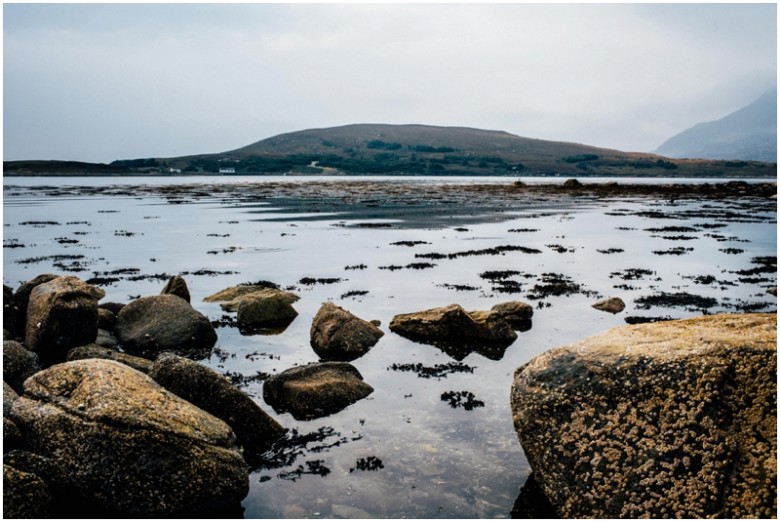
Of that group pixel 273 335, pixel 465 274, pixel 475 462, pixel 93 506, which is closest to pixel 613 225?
pixel 465 274

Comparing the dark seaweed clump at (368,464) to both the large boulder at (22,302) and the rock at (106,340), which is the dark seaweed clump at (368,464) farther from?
the large boulder at (22,302)

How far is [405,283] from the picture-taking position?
1135 inches

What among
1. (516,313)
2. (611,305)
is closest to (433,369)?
(516,313)

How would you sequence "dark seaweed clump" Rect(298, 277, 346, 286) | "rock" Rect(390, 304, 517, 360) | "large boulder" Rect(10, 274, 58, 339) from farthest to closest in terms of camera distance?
1. "dark seaweed clump" Rect(298, 277, 346, 286)
2. "rock" Rect(390, 304, 517, 360)
3. "large boulder" Rect(10, 274, 58, 339)

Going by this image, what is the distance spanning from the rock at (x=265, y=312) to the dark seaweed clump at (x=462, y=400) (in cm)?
862

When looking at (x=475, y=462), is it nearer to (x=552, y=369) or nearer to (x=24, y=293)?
(x=552, y=369)

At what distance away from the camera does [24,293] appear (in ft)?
62.0

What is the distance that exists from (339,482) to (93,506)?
4061 millimetres

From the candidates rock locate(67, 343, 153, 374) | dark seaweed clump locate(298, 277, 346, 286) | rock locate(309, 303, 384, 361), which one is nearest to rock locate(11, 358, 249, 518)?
rock locate(67, 343, 153, 374)

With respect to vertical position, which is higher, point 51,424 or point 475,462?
point 51,424

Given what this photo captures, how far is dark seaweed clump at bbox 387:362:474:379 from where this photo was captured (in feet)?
51.1

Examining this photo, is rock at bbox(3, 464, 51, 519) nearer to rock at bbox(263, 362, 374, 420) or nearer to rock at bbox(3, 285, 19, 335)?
rock at bbox(263, 362, 374, 420)

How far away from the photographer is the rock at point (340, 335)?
17.3 meters

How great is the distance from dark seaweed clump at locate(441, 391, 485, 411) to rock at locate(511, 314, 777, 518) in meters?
4.04
